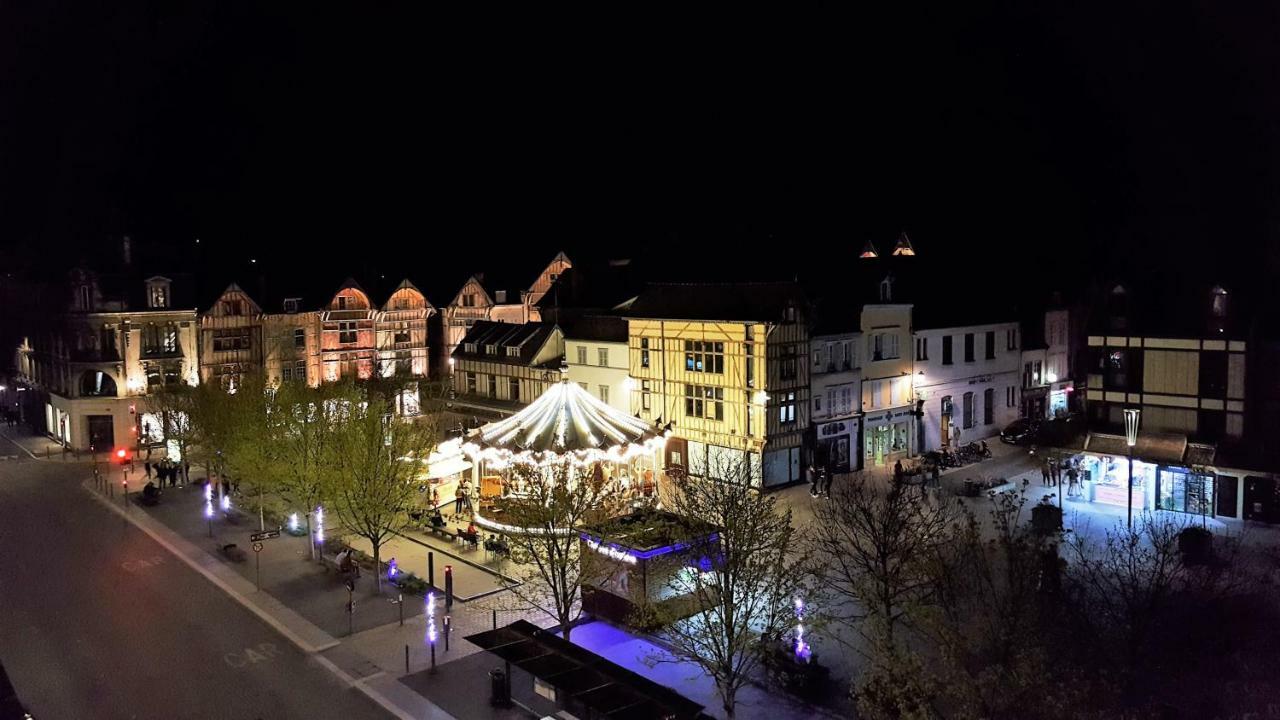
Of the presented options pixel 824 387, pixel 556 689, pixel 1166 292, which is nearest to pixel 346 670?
pixel 556 689

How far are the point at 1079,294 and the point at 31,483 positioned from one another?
55.7 m

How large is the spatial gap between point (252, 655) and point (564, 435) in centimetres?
1306

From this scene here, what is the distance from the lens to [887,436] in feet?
146

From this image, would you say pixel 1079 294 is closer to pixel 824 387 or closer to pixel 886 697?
pixel 824 387

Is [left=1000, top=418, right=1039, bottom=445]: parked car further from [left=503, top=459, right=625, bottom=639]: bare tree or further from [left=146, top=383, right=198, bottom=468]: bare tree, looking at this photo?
[left=146, top=383, right=198, bottom=468]: bare tree

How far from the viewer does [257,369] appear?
55.6 metres

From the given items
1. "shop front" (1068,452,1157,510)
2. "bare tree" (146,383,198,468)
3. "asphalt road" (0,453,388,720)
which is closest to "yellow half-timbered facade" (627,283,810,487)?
"shop front" (1068,452,1157,510)

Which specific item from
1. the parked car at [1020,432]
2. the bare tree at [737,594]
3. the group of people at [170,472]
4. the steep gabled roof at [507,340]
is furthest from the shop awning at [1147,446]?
the group of people at [170,472]

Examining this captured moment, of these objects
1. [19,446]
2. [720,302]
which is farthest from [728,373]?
[19,446]

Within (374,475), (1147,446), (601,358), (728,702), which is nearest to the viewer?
(728,702)

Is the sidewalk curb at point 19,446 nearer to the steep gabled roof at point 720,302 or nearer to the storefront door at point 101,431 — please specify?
the storefront door at point 101,431

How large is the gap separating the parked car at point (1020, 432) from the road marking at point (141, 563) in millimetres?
37954

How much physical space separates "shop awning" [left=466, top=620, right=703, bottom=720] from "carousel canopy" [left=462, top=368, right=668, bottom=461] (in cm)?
1152

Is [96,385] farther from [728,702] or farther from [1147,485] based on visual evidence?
[1147,485]
